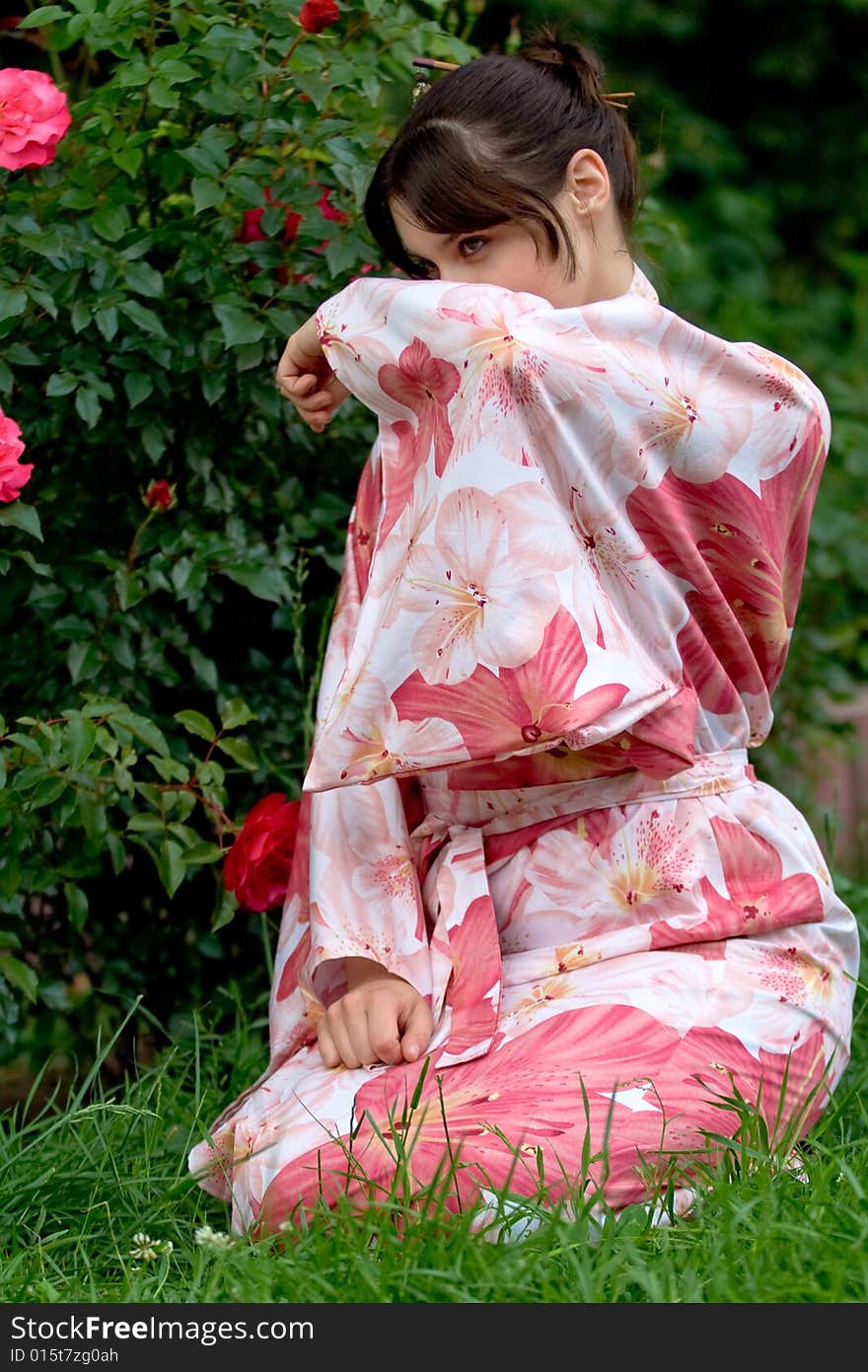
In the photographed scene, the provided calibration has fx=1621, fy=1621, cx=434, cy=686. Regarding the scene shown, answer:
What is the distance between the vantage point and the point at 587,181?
1830mm

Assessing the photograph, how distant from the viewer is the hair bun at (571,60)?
190 cm

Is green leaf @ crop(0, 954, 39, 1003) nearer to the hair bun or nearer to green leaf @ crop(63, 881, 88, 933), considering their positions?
green leaf @ crop(63, 881, 88, 933)

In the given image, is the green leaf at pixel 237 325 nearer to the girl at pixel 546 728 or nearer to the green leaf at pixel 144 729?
the girl at pixel 546 728

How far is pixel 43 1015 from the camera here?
7.48 feet

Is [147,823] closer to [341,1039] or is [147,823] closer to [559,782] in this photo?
[341,1039]

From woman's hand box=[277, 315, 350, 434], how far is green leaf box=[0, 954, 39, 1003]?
78 cm

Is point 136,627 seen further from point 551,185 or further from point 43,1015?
point 551,185

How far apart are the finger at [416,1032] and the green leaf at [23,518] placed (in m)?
0.75

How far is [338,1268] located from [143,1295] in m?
0.22

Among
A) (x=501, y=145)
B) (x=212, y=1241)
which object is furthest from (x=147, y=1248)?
(x=501, y=145)

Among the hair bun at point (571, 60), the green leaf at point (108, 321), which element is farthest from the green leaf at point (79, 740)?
the hair bun at point (571, 60)

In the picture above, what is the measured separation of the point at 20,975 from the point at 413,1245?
0.79 metres

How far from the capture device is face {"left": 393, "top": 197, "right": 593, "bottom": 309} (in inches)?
71.0

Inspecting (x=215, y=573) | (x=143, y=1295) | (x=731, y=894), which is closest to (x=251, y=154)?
(x=215, y=573)
